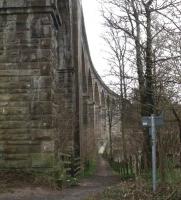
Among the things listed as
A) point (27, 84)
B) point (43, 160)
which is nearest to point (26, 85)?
point (27, 84)

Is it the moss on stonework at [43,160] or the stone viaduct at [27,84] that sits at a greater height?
the stone viaduct at [27,84]

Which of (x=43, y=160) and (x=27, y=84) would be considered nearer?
(x=43, y=160)

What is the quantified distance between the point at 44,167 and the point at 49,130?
0.96 meters

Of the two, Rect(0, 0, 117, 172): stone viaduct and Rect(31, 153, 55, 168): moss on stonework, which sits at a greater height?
Rect(0, 0, 117, 172): stone viaduct

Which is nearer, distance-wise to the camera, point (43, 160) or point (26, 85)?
point (43, 160)

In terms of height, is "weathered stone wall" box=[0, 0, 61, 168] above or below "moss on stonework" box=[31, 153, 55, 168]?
above

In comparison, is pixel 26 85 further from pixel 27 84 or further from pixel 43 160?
pixel 43 160

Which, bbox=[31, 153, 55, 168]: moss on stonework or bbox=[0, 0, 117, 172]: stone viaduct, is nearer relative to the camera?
bbox=[31, 153, 55, 168]: moss on stonework

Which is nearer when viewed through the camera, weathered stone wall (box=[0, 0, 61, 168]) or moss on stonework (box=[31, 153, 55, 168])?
moss on stonework (box=[31, 153, 55, 168])

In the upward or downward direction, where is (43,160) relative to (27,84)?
downward

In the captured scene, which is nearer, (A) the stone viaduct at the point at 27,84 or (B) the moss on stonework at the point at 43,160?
(B) the moss on stonework at the point at 43,160

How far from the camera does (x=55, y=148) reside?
12.3 meters

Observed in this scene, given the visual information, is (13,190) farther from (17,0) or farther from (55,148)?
(17,0)

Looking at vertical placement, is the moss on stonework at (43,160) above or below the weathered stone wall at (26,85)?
below
